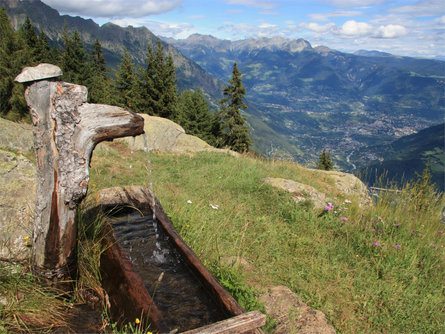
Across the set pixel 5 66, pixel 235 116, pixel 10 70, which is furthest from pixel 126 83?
pixel 235 116

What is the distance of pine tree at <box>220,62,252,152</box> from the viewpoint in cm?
3412

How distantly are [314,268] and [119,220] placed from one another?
337cm

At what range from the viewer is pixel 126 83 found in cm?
3819

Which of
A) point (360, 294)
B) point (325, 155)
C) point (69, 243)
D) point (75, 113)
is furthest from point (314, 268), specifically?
point (325, 155)

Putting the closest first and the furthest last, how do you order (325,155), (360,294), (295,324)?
(295,324) < (360,294) < (325,155)

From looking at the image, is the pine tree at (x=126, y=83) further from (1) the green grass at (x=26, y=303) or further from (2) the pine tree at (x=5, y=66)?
(1) the green grass at (x=26, y=303)

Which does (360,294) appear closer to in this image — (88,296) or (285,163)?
(88,296)

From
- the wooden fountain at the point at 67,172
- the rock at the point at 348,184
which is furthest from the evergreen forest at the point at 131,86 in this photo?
the wooden fountain at the point at 67,172

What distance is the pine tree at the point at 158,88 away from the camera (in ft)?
117

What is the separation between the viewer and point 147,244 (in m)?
4.20

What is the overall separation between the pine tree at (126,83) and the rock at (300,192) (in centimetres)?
3180

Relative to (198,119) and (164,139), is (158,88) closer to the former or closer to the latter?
(198,119)

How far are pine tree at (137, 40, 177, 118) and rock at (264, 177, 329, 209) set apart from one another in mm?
30498

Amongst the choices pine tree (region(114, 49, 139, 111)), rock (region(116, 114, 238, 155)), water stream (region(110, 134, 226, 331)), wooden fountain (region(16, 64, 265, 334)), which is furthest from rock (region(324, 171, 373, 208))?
pine tree (region(114, 49, 139, 111))
